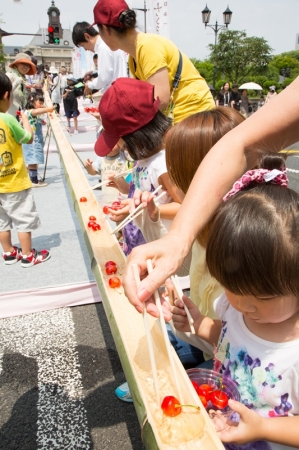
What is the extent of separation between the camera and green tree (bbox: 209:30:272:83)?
44.9 meters

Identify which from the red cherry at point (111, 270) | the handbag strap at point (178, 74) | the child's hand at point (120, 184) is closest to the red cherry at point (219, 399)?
the red cherry at point (111, 270)

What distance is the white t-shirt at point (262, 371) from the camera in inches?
38.6

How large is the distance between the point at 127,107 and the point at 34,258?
2.08 metres

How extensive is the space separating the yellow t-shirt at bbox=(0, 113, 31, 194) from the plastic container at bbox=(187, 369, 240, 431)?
2775 mm

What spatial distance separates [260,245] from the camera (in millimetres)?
896

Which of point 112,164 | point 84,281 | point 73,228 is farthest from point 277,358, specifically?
→ point 73,228

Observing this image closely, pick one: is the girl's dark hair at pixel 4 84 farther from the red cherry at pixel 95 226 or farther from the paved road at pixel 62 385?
the paved road at pixel 62 385

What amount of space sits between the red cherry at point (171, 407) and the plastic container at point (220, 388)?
0.09 metres

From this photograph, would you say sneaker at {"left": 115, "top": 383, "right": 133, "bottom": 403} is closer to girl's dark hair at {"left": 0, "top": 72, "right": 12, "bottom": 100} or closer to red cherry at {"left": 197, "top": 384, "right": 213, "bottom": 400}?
red cherry at {"left": 197, "top": 384, "right": 213, "bottom": 400}

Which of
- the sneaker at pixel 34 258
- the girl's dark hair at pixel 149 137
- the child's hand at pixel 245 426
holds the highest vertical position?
the girl's dark hair at pixel 149 137

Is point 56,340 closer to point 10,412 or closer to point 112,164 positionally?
point 10,412

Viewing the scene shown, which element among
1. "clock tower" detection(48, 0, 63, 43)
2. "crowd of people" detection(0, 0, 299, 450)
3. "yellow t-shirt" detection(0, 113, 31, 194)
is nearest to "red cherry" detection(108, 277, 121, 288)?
"crowd of people" detection(0, 0, 299, 450)

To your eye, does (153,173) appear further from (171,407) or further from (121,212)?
(171,407)

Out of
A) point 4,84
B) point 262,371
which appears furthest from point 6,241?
point 262,371
